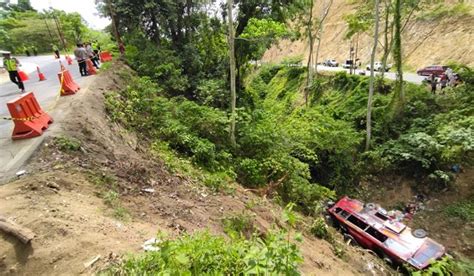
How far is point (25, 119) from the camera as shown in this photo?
Answer: 6.82 meters

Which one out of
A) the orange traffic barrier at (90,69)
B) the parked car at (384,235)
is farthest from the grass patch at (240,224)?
the orange traffic barrier at (90,69)

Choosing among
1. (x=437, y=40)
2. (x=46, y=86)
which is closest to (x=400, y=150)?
(x=46, y=86)

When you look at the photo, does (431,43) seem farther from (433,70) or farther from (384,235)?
(384,235)

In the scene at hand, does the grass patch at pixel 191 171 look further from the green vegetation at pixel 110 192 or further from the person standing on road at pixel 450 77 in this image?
the person standing on road at pixel 450 77

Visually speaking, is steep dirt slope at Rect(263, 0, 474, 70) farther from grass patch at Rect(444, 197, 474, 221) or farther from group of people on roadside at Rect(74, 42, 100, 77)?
grass patch at Rect(444, 197, 474, 221)

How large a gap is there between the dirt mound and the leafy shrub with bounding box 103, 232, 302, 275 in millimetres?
738

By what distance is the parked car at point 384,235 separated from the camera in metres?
9.06

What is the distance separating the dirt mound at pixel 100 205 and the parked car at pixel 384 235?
767 millimetres

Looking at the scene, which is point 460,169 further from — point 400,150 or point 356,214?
point 356,214

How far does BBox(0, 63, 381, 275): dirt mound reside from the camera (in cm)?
372

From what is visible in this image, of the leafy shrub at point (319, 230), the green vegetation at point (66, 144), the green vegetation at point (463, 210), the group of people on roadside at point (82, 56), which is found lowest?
the green vegetation at point (463, 210)

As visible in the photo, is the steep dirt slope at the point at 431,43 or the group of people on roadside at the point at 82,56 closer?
the group of people on roadside at the point at 82,56

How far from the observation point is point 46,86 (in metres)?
12.7

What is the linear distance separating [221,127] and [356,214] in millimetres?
6066
